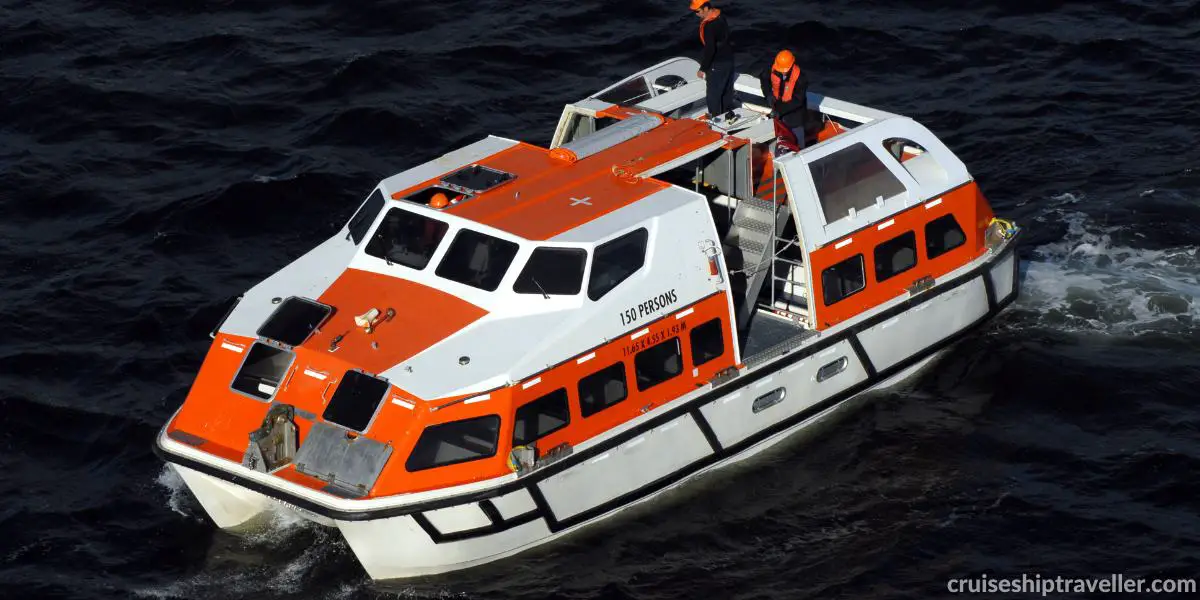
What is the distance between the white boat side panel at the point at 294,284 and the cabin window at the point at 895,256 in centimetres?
678

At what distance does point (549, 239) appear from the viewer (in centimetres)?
1856

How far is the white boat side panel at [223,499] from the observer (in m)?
18.3

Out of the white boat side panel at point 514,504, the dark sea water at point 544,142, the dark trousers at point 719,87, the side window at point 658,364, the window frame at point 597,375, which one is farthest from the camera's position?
the dark trousers at point 719,87

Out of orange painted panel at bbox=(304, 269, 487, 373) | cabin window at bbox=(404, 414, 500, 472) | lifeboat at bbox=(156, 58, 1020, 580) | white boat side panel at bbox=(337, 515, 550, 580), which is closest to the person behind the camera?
cabin window at bbox=(404, 414, 500, 472)

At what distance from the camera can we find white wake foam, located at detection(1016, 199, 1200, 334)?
22797 millimetres

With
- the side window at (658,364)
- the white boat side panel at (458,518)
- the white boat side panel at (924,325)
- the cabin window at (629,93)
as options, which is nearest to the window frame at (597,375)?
the side window at (658,364)

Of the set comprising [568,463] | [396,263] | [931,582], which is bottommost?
[931,582]

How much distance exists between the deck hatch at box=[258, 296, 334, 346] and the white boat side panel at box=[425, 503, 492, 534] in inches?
103

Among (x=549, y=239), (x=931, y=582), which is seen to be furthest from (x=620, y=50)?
(x=931, y=582)

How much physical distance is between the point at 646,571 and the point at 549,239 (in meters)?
4.07

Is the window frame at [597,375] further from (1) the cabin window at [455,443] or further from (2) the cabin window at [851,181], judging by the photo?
(2) the cabin window at [851,181]

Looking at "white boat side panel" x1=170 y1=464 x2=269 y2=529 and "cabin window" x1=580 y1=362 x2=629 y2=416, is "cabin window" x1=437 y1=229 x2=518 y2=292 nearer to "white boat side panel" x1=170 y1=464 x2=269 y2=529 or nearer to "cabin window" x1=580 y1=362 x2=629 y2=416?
"cabin window" x1=580 y1=362 x2=629 y2=416

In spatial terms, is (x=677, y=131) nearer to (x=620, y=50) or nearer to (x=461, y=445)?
(x=461, y=445)

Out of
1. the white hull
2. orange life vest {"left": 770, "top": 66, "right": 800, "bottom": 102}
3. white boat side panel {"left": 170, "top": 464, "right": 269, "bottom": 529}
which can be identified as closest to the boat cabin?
the white hull
